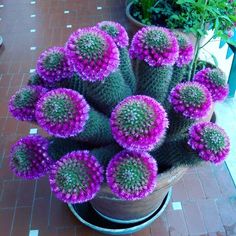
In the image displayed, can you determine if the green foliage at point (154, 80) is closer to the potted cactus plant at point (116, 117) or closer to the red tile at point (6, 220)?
the potted cactus plant at point (116, 117)

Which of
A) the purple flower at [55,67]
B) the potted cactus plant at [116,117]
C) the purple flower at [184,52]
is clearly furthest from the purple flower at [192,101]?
the purple flower at [55,67]

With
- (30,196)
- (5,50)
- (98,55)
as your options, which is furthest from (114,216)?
(5,50)

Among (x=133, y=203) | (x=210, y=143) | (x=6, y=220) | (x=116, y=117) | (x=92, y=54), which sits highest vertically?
(x=92, y=54)

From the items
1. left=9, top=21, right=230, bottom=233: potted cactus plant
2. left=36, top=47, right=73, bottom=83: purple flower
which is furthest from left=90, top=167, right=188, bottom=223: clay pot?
left=36, top=47, right=73, bottom=83: purple flower

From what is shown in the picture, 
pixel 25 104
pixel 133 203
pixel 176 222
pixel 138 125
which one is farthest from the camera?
pixel 176 222

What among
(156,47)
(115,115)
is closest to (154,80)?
(156,47)

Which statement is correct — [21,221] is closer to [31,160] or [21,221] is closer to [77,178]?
[31,160]
